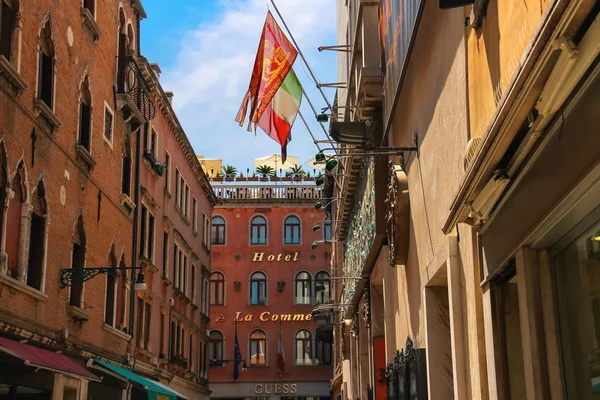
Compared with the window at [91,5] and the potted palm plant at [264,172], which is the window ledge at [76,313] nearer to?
the window at [91,5]

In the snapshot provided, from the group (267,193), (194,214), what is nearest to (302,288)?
(267,193)

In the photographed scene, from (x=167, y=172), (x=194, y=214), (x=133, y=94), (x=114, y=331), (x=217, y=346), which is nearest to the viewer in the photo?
(x=114, y=331)

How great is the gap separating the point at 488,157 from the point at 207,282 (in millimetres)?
37085

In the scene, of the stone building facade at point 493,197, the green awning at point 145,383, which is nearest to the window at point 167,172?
the green awning at point 145,383

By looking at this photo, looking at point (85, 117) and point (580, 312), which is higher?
point (85, 117)

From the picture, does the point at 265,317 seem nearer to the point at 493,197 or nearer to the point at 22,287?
the point at 22,287

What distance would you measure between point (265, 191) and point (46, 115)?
36.9 m

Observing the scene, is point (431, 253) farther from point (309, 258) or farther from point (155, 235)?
point (309, 258)

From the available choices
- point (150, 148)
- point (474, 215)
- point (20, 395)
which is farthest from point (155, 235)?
point (474, 215)

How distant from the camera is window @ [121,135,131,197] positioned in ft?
78.8

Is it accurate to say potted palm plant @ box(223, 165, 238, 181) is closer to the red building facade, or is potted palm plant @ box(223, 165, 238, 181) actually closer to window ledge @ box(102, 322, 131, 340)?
the red building facade

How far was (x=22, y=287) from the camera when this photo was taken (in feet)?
49.2

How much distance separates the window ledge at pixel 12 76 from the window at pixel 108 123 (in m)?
6.68

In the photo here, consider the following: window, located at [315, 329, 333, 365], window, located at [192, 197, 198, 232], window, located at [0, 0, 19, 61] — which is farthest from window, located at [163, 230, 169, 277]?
window, located at [315, 329, 333, 365]
